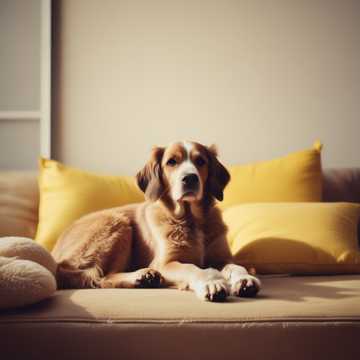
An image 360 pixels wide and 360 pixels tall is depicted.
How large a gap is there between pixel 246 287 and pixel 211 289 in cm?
12

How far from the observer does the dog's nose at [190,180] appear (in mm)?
1681

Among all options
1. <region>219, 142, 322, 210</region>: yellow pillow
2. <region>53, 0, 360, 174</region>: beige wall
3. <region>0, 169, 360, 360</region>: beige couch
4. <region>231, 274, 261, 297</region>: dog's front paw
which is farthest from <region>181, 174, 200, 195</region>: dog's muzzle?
<region>53, 0, 360, 174</region>: beige wall

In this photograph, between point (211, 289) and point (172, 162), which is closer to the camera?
point (211, 289)

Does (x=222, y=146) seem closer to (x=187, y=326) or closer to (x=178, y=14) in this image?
(x=178, y=14)

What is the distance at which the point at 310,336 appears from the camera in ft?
3.44

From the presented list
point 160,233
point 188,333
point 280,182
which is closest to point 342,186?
point 280,182

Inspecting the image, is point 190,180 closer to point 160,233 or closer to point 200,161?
point 200,161

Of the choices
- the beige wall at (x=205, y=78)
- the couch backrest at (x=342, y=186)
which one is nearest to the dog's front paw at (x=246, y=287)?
the couch backrest at (x=342, y=186)

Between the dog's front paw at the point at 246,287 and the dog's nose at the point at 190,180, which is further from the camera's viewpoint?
the dog's nose at the point at 190,180

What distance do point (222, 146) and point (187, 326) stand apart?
171cm

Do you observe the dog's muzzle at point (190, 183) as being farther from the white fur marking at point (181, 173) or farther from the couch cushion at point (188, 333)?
the couch cushion at point (188, 333)

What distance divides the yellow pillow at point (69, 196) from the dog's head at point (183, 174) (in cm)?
27

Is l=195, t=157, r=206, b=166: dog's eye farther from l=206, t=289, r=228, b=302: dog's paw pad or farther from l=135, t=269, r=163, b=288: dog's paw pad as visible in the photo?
l=206, t=289, r=228, b=302: dog's paw pad

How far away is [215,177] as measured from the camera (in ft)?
5.95
